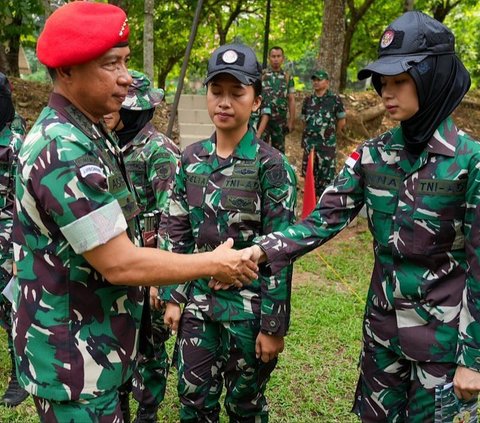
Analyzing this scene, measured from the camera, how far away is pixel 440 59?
206cm

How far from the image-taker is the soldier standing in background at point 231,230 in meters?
2.54

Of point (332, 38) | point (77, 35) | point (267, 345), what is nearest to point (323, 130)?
point (332, 38)

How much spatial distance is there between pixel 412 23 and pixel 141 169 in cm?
164

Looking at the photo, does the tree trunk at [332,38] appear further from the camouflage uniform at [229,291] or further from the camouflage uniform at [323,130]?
the camouflage uniform at [229,291]

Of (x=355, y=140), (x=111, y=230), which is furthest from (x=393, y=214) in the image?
(x=355, y=140)

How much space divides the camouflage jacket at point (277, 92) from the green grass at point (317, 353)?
392cm

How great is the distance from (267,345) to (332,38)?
878 centimetres

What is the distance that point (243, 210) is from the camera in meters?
2.55

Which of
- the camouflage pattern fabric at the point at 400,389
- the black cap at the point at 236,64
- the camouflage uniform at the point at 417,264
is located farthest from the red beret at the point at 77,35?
the camouflage pattern fabric at the point at 400,389

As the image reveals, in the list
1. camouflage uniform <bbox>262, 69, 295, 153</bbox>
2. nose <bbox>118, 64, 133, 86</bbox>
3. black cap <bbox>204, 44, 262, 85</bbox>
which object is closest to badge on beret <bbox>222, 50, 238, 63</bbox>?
black cap <bbox>204, 44, 262, 85</bbox>

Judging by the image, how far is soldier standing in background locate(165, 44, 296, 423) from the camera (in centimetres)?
254

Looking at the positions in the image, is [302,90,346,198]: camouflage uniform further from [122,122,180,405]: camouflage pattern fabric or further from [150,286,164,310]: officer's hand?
[150,286,164,310]: officer's hand

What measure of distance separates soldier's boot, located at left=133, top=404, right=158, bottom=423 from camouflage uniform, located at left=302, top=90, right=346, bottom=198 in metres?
6.44

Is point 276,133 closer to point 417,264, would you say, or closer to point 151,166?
point 151,166
